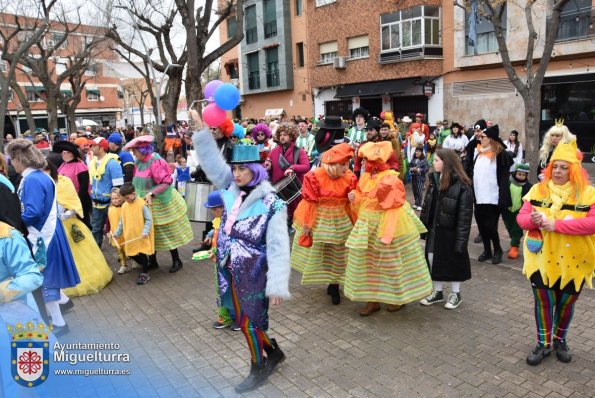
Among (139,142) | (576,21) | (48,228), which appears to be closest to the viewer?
(48,228)

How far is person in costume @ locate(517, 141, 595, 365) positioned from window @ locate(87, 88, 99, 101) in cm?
6236

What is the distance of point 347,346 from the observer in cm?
459

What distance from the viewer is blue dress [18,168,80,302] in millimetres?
4863

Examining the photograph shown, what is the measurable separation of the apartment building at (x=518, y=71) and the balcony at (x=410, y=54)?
0.57m

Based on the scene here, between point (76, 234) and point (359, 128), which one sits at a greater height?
point (359, 128)

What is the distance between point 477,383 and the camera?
12.7 feet

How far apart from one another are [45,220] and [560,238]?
4773 millimetres

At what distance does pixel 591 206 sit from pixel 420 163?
6.86 metres

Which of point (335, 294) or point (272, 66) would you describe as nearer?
point (335, 294)

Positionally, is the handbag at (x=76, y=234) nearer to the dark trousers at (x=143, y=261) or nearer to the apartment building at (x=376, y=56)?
the dark trousers at (x=143, y=261)

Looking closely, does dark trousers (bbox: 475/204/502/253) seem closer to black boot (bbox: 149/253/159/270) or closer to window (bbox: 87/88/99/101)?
black boot (bbox: 149/253/159/270)

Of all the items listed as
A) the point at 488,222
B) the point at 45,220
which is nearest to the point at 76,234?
the point at 45,220

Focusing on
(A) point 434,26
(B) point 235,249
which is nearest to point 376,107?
(A) point 434,26

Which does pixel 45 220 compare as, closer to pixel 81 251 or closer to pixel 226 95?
pixel 81 251
